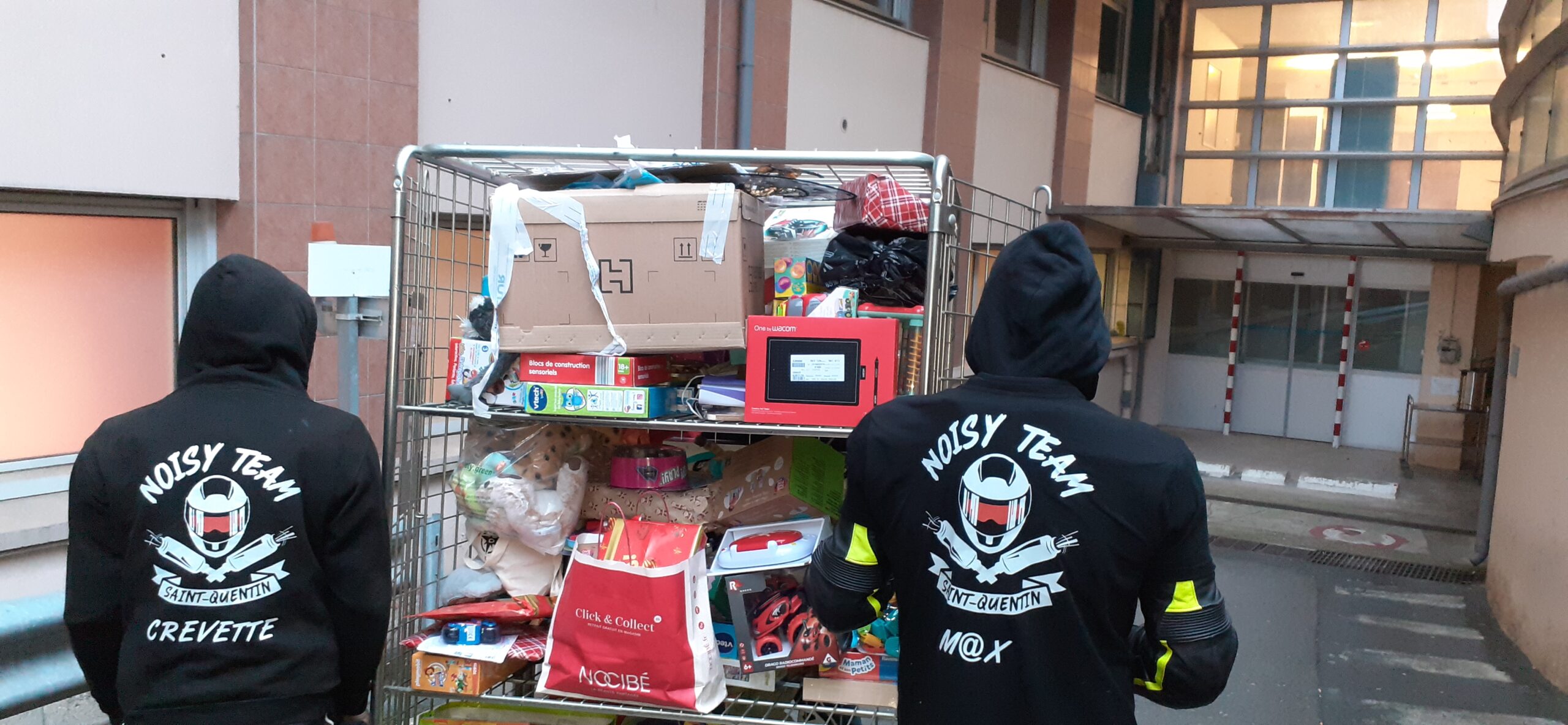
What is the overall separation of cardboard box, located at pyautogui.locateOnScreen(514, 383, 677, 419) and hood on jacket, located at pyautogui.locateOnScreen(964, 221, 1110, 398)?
0.93m

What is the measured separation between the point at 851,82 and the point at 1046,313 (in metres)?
6.15

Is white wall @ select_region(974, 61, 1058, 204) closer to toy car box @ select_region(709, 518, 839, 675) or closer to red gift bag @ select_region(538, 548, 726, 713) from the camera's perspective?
toy car box @ select_region(709, 518, 839, 675)

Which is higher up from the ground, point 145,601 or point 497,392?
point 497,392

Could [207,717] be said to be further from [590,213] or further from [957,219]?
[957,219]

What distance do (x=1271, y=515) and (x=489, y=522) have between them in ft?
27.0

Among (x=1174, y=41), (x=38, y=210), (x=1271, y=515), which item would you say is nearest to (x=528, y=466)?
(x=38, y=210)

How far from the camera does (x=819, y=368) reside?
8.07ft

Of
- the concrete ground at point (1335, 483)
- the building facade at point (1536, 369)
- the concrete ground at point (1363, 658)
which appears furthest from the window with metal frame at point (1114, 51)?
the concrete ground at point (1363, 658)

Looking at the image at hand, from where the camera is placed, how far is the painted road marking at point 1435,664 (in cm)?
543

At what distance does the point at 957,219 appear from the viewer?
2.63 meters

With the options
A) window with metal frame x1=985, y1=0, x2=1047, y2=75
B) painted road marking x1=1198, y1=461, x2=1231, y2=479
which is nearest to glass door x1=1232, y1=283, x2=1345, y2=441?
painted road marking x1=1198, y1=461, x2=1231, y2=479

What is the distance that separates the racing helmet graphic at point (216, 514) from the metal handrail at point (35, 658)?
598mm

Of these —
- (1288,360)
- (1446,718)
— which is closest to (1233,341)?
(1288,360)

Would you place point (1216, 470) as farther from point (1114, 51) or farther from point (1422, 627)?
point (1114, 51)
